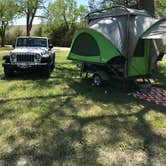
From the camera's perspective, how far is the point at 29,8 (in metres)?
40.8

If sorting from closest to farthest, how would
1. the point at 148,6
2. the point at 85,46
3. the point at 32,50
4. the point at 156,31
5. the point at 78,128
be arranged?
1. the point at 78,128
2. the point at 156,31
3. the point at 85,46
4. the point at 32,50
5. the point at 148,6

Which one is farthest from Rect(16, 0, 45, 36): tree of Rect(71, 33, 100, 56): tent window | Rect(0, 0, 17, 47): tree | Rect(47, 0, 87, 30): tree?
Rect(71, 33, 100, 56): tent window

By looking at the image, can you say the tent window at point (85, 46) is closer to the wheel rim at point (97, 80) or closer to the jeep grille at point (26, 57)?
the wheel rim at point (97, 80)

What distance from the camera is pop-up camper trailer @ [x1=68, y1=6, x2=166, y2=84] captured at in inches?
340

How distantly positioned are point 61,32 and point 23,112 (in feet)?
130

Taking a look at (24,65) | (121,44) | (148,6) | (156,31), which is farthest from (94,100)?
(148,6)

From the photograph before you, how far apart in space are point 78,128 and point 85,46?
4.61 metres

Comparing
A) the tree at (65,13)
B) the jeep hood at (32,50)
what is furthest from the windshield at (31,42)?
the tree at (65,13)

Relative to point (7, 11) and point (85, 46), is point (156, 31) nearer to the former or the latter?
point (85, 46)

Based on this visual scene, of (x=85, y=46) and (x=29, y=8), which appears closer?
(x=85, y=46)

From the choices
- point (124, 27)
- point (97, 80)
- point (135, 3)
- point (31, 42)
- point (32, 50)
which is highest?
point (135, 3)

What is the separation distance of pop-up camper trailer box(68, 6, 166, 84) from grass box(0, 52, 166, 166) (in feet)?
2.85

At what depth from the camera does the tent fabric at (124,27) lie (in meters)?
8.62

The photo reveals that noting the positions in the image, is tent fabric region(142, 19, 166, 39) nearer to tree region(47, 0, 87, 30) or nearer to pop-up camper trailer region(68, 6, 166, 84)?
pop-up camper trailer region(68, 6, 166, 84)
